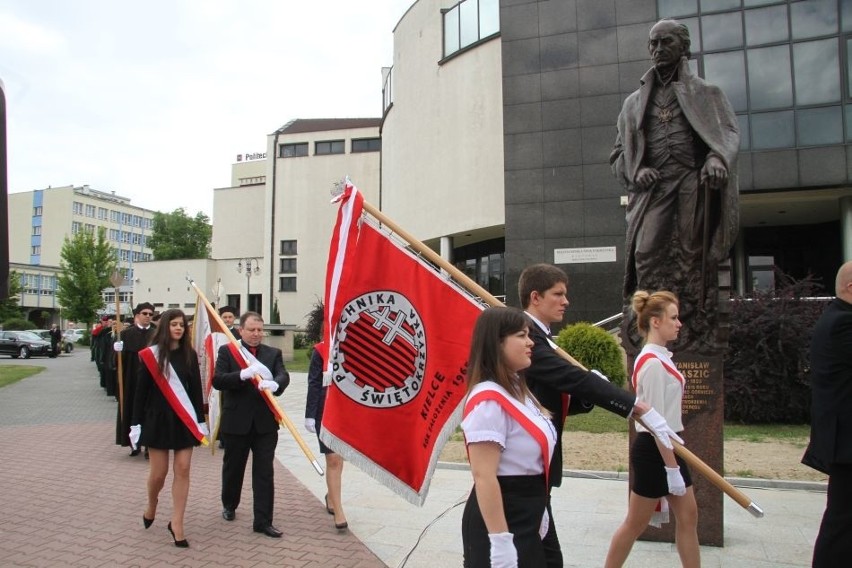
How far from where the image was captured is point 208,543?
18.8ft

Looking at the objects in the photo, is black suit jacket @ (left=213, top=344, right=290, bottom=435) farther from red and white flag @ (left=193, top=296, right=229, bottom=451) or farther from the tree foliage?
the tree foliage

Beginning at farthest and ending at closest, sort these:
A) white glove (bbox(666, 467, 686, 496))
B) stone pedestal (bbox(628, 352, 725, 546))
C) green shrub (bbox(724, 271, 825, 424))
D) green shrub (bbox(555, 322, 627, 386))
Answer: green shrub (bbox(555, 322, 627, 386)), green shrub (bbox(724, 271, 825, 424)), stone pedestal (bbox(628, 352, 725, 546)), white glove (bbox(666, 467, 686, 496))

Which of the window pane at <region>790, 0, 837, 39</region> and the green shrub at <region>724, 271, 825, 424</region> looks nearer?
the green shrub at <region>724, 271, 825, 424</region>

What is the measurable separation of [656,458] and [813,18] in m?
24.3

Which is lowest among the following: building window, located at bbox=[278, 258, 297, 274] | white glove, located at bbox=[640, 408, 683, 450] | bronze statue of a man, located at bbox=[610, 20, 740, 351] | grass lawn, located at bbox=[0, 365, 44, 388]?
grass lawn, located at bbox=[0, 365, 44, 388]

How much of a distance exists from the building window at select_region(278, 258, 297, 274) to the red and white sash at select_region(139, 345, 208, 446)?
5029cm

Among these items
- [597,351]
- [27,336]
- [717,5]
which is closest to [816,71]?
[717,5]

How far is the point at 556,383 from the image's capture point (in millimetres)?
3023

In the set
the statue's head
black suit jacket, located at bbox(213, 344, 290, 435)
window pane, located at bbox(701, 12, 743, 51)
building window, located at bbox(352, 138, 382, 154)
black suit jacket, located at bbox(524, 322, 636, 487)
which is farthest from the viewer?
building window, located at bbox(352, 138, 382, 154)

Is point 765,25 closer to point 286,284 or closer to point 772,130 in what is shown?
point 772,130

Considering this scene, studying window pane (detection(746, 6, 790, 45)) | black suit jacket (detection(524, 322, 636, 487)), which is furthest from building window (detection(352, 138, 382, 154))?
black suit jacket (detection(524, 322, 636, 487))

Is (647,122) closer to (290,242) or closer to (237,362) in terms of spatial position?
(237,362)

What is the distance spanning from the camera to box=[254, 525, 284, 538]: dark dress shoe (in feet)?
19.1

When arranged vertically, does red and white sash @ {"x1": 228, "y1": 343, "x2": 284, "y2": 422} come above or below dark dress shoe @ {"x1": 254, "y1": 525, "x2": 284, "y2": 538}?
above
